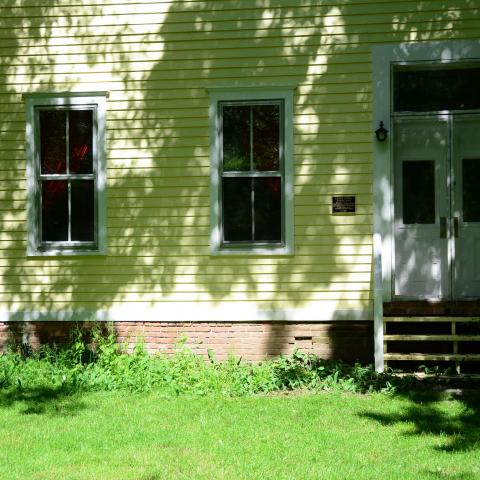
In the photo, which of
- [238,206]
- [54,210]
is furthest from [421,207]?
[54,210]

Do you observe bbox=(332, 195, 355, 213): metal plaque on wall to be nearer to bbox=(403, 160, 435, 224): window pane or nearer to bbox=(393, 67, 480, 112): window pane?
bbox=(403, 160, 435, 224): window pane

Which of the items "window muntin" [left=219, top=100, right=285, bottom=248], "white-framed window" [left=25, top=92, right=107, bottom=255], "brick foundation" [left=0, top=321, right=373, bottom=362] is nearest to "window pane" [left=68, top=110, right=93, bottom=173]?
"white-framed window" [left=25, top=92, right=107, bottom=255]

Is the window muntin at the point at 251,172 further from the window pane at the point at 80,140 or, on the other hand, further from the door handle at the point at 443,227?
the door handle at the point at 443,227

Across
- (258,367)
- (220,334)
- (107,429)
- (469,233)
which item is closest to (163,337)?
(220,334)

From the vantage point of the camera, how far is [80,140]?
375 inches

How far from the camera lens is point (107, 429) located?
21.8ft

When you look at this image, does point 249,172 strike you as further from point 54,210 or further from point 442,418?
point 442,418

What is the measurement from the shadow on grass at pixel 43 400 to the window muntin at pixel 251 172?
2.75m

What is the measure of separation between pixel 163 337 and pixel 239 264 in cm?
137

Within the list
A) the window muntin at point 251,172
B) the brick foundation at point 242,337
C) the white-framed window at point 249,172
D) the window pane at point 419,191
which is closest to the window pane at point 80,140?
the white-framed window at point 249,172

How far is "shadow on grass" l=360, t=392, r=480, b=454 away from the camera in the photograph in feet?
20.3

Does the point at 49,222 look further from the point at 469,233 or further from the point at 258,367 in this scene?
the point at 469,233

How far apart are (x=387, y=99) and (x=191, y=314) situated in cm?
367

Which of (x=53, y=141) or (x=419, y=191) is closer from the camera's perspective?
(x=419, y=191)
